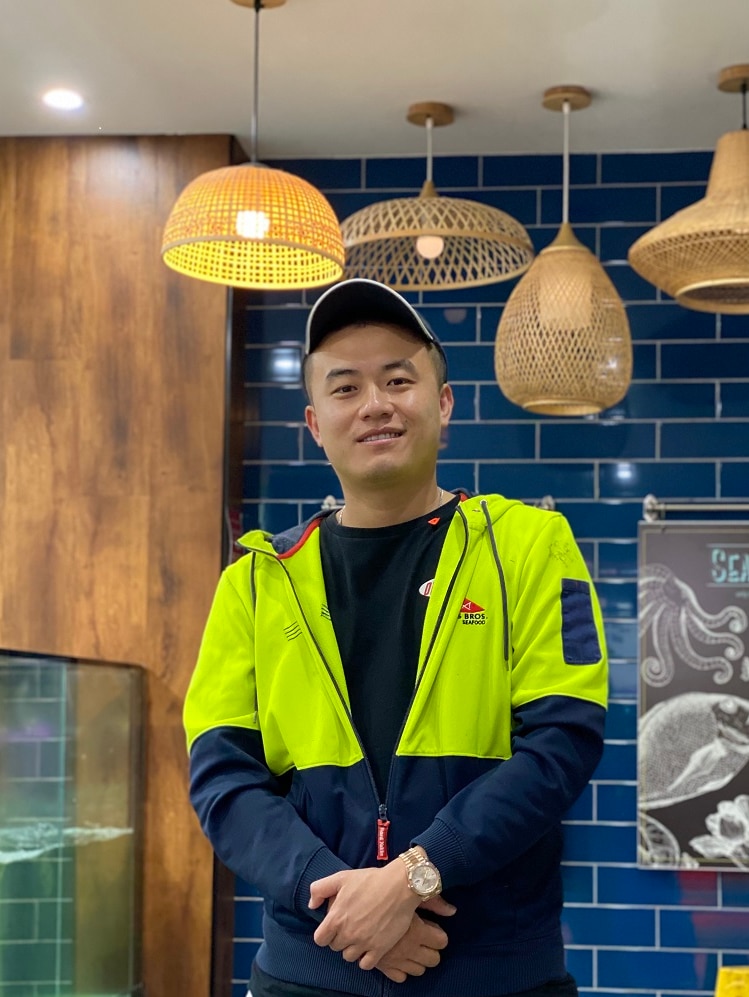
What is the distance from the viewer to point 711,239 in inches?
108

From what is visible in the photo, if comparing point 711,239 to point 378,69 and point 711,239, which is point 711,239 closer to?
point 711,239

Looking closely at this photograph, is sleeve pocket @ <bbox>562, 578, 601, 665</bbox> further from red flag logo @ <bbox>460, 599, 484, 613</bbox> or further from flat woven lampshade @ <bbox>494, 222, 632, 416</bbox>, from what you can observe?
flat woven lampshade @ <bbox>494, 222, 632, 416</bbox>

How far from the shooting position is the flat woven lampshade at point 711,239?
8.90 ft

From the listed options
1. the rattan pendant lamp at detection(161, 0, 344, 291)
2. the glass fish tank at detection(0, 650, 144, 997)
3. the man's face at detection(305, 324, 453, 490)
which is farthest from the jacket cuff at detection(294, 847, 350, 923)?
the rattan pendant lamp at detection(161, 0, 344, 291)

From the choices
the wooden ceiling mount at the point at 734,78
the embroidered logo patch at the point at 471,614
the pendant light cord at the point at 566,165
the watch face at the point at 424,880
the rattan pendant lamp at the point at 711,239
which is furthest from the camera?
the pendant light cord at the point at 566,165

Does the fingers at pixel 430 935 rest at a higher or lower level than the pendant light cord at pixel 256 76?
lower

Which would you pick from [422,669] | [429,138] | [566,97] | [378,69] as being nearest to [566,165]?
[566,97]

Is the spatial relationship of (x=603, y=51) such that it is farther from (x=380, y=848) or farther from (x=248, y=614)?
(x=380, y=848)

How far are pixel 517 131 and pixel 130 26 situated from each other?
3.76ft

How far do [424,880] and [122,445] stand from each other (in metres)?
2.66

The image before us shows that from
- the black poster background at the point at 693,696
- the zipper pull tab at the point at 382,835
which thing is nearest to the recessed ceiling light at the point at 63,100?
the black poster background at the point at 693,696

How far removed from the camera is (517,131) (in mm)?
3693

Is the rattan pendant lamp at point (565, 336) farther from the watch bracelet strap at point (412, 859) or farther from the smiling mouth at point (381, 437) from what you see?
the watch bracelet strap at point (412, 859)

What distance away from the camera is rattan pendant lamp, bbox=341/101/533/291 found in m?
3.07
